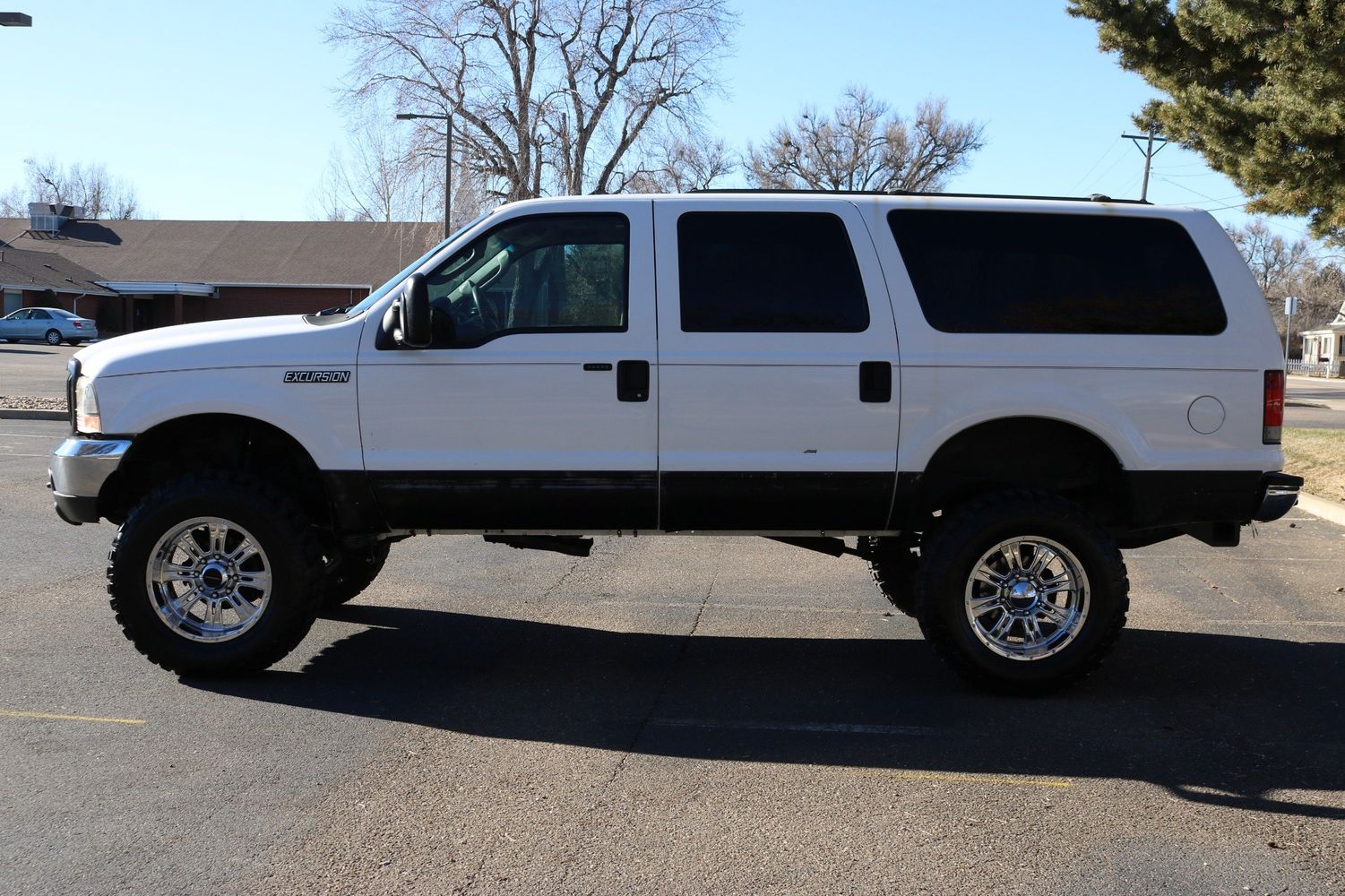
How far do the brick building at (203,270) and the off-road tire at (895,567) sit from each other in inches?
1881

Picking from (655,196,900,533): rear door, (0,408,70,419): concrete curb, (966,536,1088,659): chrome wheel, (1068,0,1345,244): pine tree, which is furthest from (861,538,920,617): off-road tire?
(0,408,70,419): concrete curb

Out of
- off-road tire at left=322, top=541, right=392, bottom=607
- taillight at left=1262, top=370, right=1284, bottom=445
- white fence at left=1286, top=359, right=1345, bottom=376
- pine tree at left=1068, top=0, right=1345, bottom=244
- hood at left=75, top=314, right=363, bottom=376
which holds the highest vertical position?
pine tree at left=1068, top=0, right=1345, bottom=244

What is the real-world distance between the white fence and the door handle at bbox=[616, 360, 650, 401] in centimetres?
6558

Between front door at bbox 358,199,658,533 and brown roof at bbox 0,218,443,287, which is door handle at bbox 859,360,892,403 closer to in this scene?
front door at bbox 358,199,658,533

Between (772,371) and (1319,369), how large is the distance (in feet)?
233

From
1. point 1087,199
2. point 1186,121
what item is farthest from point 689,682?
point 1186,121

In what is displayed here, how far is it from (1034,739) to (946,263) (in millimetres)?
2205

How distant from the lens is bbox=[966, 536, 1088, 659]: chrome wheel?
19.1 feet

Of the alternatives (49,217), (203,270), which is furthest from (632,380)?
(49,217)

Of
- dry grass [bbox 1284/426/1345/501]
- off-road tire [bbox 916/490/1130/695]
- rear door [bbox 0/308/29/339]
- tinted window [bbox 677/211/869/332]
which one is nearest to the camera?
off-road tire [bbox 916/490/1130/695]

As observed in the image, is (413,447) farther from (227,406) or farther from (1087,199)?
(1087,199)

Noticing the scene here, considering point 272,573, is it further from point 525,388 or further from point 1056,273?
point 1056,273

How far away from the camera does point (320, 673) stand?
6.05m

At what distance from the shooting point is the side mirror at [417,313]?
565 centimetres
